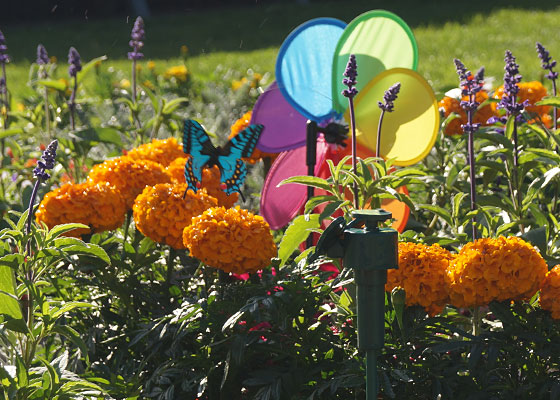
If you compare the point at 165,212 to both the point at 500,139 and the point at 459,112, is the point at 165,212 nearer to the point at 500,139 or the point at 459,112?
the point at 500,139

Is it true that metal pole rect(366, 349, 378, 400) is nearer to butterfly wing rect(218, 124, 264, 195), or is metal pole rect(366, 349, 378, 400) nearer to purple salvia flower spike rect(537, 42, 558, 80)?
butterfly wing rect(218, 124, 264, 195)

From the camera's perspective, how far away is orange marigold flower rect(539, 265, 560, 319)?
5.49 feet

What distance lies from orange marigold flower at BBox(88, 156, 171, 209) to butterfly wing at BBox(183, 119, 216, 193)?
18cm

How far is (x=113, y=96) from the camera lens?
560 centimetres

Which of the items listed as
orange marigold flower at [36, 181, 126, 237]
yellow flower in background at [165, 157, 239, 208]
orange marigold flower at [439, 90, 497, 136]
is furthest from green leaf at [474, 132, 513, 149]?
orange marigold flower at [36, 181, 126, 237]

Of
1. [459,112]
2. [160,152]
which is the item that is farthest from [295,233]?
[459,112]

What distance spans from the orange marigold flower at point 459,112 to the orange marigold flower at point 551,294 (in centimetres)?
99

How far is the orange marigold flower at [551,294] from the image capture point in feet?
5.49

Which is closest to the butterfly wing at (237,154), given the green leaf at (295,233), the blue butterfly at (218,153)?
the blue butterfly at (218,153)

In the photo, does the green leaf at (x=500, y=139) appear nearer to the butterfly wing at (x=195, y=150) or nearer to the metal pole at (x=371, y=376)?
the butterfly wing at (x=195, y=150)

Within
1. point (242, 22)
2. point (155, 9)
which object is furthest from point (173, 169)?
point (155, 9)

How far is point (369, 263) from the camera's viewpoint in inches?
58.4

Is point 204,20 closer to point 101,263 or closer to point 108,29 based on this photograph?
point 108,29

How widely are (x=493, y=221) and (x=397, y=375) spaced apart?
52 centimetres
